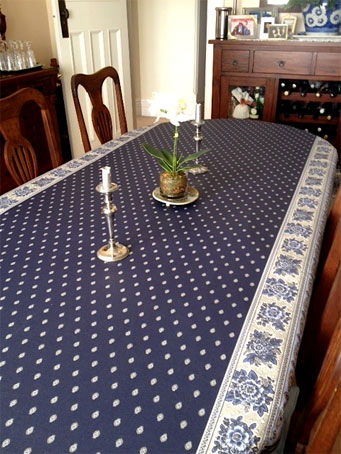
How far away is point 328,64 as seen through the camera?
9.04 feet

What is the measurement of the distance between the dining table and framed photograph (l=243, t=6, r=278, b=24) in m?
2.08

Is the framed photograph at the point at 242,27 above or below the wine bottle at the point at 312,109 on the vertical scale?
above

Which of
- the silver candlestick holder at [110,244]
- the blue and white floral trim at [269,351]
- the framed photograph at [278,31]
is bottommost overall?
the blue and white floral trim at [269,351]

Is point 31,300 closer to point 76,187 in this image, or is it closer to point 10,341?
point 10,341

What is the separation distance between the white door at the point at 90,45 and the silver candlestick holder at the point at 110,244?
225cm

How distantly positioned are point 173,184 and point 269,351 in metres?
0.60

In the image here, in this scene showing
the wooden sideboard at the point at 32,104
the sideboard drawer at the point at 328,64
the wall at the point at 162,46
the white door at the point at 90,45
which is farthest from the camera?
the wall at the point at 162,46

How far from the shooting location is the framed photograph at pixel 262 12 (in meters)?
2.97

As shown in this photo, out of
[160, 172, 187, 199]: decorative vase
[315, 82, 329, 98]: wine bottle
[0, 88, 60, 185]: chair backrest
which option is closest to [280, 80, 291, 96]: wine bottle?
[315, 82, 329, 98]: wine bottle

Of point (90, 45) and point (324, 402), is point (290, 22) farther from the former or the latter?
point (324, 402)

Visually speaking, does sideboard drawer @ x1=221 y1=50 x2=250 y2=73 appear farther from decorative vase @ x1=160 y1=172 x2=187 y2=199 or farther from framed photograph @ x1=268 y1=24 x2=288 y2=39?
decorative vase @ x1=160 y1=172 x2=187 y2=199

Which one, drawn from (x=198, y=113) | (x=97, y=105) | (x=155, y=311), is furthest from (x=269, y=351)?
(x=97, y=105)

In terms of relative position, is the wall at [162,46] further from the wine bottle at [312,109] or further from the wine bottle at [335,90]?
the wine bottle at [335,90]

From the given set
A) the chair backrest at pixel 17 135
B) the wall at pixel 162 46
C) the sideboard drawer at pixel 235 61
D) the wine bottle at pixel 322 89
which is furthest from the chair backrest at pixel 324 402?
the wall at pixel 162 46
